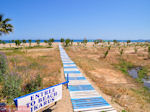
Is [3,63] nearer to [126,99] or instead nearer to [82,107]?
[82,107]

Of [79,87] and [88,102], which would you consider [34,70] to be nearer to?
[79,87]

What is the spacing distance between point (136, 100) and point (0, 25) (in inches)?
461

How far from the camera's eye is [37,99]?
342 cm

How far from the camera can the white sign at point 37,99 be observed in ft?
10.0

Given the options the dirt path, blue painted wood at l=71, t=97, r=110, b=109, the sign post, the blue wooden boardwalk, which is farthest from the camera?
blue painted wood at l=71, t=97, r=110, b=109

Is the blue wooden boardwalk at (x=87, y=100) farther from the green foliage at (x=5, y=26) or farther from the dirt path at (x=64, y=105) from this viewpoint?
the green foliage at (x=5, y=26)

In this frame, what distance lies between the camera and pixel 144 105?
194 inches

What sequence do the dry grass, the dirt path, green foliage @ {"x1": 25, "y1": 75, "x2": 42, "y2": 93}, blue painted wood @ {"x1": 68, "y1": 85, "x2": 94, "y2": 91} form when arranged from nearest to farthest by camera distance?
the dirt path
green foliage @ {"x1": 25, "y1": 75, "x2": 42, "y2": 93}
blue painted wood @ {"x1": 68, "y1": 85, "x2": 94, "y2": 91}
the dry grass

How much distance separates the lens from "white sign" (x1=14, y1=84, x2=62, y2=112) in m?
3.05

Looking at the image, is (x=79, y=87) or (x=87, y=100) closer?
(x=87, y=100)

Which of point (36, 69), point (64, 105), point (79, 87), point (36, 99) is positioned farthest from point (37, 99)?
point (36, 69)

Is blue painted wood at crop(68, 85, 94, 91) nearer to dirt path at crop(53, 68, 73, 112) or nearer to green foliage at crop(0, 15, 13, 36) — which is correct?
dirt path at crop(53, 68, 73, 112)

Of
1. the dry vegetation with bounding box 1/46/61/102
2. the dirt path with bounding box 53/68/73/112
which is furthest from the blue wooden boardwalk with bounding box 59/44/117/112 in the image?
the dry vegetation with bounding box 1/46/61/102

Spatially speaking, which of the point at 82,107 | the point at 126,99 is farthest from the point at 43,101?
the point at 126,99
